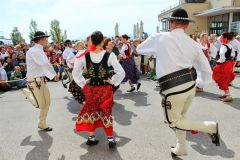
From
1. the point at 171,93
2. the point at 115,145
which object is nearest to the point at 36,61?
the point at 115,145

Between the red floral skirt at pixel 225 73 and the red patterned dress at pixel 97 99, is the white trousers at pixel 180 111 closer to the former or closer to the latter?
the red patterned dress at pixel 97 99

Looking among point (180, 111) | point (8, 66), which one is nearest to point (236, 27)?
point (8, 66)

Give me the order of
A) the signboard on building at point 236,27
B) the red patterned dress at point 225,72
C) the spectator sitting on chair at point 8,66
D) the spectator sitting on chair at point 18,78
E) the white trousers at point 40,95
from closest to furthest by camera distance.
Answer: the white trousers at point 40,95 < the red patterned dress at point 225,72 < the spectator sitting on chair at point 18,78 < the spectator sitting on chair at point 8,66 < the signboard on building at point 236,27

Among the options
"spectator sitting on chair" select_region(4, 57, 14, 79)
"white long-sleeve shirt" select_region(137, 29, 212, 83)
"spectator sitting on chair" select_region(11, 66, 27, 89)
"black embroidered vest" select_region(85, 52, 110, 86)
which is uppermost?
"white long-sleeve shirt" select_region(137, 29, 212, 83)

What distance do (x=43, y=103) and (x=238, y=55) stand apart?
5530 mm

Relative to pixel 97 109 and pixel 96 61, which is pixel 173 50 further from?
pixel 97 109

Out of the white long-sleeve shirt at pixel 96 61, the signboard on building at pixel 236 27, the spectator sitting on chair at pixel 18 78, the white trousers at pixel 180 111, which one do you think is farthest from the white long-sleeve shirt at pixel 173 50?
the signboard on building at pixel 236 27

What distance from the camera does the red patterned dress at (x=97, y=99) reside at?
400 centimetres

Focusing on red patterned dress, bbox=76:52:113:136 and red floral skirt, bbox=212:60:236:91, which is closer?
red patterned dress, bbox=76:52:113:136

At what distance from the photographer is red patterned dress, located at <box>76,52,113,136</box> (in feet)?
13.1

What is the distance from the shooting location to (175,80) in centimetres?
325

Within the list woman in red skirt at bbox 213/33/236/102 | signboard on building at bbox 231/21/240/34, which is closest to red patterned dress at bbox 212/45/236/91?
woman in red skirt at bbox 213/33/236/102

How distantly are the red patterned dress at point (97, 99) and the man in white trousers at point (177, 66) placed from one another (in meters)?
0.85

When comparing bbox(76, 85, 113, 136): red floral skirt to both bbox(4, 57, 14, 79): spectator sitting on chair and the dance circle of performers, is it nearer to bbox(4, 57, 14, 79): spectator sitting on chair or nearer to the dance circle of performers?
the dance circle of performers
